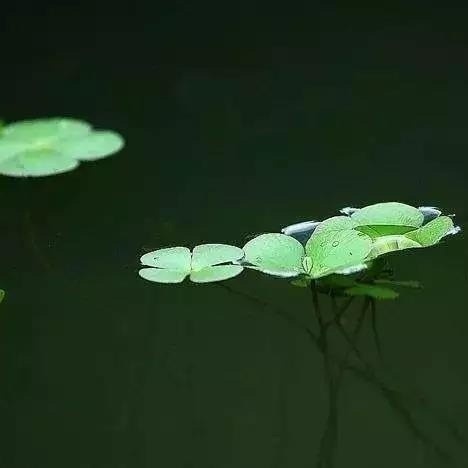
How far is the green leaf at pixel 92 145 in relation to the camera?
1525 mm

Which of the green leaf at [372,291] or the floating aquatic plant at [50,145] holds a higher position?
the floating aquatic plant at [50,145]

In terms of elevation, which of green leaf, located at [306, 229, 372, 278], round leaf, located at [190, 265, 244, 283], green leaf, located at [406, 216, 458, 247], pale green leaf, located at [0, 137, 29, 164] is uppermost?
pale green leaf, located at [0, 137, 29, 164]

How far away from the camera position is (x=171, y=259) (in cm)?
119

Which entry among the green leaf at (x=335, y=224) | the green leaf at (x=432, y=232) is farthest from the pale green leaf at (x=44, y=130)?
the green leaf at (x=432, y=232)

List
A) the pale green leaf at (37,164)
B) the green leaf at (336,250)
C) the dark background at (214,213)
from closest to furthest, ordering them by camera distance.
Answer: the dark background at (214,213) → the green leaf at (336,250) → the pale green leaf at (37,164)

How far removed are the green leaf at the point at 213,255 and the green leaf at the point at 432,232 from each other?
231mm

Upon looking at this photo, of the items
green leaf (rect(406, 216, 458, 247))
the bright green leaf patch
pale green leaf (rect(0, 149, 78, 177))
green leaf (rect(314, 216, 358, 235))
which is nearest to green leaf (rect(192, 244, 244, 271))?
the bright green leaf patch

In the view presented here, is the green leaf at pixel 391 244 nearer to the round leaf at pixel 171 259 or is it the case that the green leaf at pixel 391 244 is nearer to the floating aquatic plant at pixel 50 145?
the round leaf at pixel 171 259

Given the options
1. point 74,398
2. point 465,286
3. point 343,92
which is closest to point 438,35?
A: point 343,92

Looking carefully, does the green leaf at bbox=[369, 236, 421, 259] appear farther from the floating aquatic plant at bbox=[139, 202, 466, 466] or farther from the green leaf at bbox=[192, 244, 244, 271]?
the green leaf at bbox=[192, 244, 244, 271]

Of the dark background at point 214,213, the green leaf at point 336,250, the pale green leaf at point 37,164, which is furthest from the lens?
the pale green leaf at point 37,164

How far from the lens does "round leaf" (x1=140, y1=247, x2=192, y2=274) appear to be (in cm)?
118

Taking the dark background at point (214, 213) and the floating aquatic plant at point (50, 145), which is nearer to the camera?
the dark background at point (214, 213)

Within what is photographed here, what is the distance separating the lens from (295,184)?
140 centimetres
